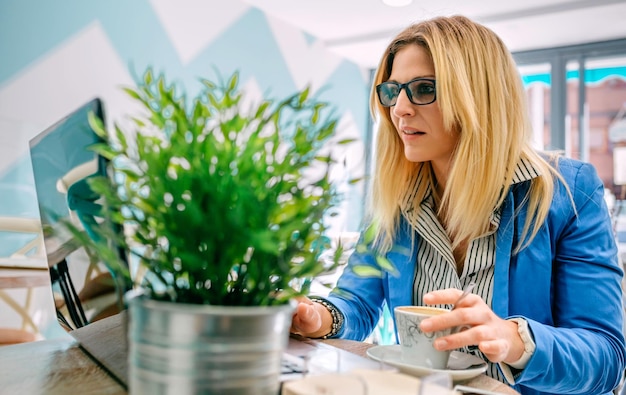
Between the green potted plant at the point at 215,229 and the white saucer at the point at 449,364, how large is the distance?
0.26 meters

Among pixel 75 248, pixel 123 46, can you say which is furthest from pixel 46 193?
pixel 123 46

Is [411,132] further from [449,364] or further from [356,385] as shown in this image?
[356,385]

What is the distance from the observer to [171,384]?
0.37 metres

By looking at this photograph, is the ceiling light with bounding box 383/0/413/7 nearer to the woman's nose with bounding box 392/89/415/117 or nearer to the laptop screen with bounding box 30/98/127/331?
the woman's nose with bounding box 392/89/415/117

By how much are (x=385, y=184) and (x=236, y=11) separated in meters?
3.23

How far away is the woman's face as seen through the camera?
109 cm

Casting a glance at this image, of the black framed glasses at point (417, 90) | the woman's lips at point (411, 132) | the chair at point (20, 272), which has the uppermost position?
the black framed glasses at point (417, 90)

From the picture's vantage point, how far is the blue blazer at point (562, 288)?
0.78 m

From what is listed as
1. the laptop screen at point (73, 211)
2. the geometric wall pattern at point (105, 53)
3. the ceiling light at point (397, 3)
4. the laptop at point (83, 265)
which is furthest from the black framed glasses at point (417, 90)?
the ceiling light at point (397, 3)

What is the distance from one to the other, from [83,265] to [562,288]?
31.6 inches

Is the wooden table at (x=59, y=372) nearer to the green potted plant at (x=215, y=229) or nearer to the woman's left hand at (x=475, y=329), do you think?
the woman's left hand at (x=475, y=329)

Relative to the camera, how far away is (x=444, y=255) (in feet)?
3.43

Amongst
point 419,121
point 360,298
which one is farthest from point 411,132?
point 360,298

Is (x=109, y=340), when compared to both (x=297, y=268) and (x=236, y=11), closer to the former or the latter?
(x=297, y=268)
